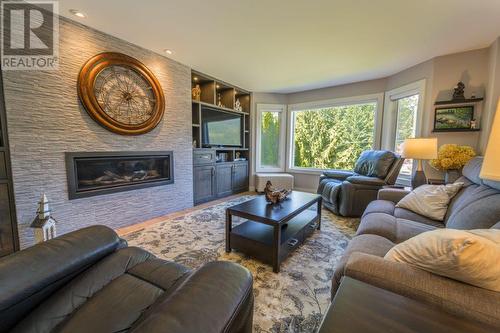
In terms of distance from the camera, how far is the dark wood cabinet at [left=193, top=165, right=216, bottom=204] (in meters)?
3.61

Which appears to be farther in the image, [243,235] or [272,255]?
[243,235]

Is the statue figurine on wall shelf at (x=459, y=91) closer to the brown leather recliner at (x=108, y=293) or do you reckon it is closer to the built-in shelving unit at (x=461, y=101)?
the built-in shelving unit at (x=461, y=101)

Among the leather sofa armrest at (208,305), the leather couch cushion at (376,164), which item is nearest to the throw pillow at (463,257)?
the leather sofa armrest at (208,305)

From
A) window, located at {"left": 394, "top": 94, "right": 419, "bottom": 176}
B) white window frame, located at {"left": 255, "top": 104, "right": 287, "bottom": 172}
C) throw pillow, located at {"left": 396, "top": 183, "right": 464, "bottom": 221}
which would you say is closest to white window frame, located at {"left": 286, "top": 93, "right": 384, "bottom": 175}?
white window frame, located at {"left": 255, "top": 104, "right": 287, "bottom": 172}

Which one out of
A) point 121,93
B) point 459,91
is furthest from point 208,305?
point 459,91

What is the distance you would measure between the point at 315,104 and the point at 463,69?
224cm

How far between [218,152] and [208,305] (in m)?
3.86

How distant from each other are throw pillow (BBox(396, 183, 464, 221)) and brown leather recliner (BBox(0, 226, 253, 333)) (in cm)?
189

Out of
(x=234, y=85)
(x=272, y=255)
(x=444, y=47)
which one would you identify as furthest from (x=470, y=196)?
(x=234, y=85)

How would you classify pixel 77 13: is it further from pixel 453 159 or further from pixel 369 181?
pixel 453 159

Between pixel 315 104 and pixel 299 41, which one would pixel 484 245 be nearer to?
pixel 299 41

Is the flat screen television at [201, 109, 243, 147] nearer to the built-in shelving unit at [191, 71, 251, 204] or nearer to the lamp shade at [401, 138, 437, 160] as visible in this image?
the built-in shelving unit at [191, 71, 251, 204]

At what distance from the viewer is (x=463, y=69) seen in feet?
8.80

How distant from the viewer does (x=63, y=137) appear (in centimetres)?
213
